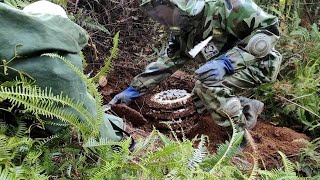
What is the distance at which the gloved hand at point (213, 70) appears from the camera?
3.66 metres

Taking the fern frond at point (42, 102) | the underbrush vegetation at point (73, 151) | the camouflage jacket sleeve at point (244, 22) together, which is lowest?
the camouflage jacket sleeve at point (244, 22)

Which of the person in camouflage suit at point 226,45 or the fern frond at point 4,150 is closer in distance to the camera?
the fern frond at point 4,150

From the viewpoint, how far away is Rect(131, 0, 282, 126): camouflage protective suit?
12.3 ft

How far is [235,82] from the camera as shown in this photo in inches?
152

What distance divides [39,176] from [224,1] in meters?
2.65

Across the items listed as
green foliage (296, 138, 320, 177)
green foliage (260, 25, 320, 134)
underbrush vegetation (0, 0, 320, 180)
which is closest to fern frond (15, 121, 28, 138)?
underbrush vegetation (0, 0, 320, 180)

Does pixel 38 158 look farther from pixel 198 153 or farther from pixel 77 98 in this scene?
pixel 198 153

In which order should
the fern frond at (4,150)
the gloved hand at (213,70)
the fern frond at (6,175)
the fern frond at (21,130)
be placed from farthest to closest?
the gloved hand at (213,70), the fern frond at (21,130), the fern frond at (4,150), the fern frond at (6,175)

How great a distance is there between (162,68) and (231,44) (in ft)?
1.96

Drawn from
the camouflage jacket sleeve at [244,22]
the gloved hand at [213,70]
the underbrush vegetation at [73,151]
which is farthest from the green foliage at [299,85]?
the underbrush vegetation at [73,151]

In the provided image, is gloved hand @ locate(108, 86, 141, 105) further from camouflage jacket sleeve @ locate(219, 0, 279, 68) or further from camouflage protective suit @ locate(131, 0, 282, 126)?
camouflage jacket sleeve @ locate(219, 0, 279, 68)

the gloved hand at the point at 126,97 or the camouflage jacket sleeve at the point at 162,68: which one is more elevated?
the camouflage jacket sleeve at the point at 162,68

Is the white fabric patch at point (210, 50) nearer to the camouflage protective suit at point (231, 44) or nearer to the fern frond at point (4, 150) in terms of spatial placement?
the camouflage protective suit at point (231, 44)

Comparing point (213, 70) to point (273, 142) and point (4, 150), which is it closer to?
point (273, 142)
